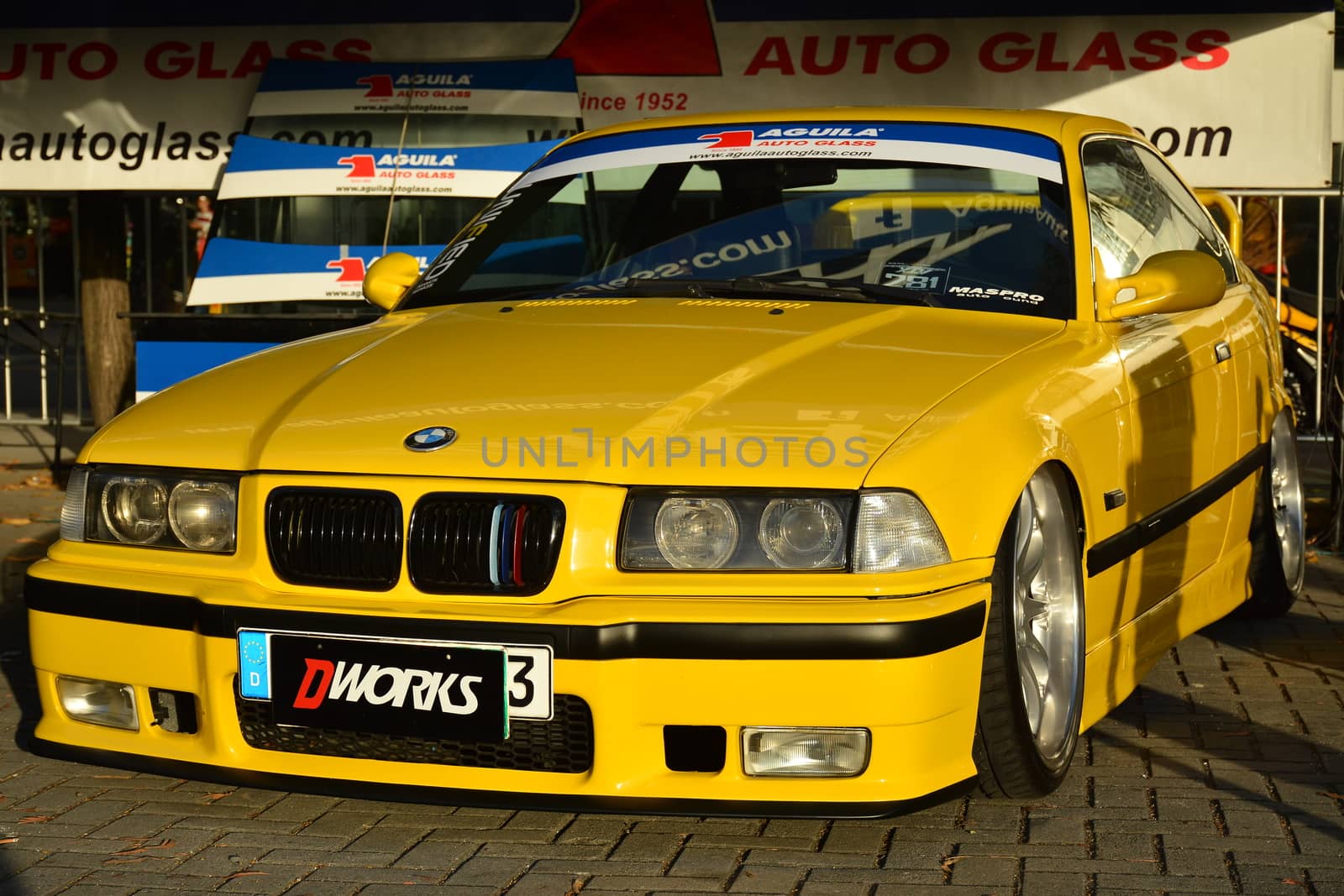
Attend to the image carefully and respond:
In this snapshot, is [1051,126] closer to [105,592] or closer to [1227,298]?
[1227,298]

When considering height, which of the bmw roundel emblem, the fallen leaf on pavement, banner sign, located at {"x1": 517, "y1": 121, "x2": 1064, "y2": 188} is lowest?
the fallen leaf on pavement

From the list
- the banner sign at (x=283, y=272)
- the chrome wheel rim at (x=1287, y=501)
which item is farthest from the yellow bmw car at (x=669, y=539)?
the banner sign at (x=283, y=272)

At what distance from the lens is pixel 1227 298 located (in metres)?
5.56

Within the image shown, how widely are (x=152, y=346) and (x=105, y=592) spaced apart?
4642mm

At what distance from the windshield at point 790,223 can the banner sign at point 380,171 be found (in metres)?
3.42

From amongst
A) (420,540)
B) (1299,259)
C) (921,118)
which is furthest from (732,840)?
(1299,259)

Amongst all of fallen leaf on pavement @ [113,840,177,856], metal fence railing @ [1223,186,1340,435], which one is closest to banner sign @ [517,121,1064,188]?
fallen leaf on pavement @ [113,840,177,856]

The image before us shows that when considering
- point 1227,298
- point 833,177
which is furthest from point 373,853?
point 1227,298

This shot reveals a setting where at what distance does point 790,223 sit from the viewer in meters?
4.78

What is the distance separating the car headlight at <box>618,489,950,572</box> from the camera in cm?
335

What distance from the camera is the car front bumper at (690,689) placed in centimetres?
329

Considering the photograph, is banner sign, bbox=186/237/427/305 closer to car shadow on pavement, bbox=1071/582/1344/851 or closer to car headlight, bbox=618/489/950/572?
car shadow on pavement, bbox=1071/582/1344/851

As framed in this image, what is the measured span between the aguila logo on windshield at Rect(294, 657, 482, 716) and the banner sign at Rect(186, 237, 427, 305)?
525 centimetres

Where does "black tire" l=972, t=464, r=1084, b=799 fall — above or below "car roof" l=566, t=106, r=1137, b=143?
below
